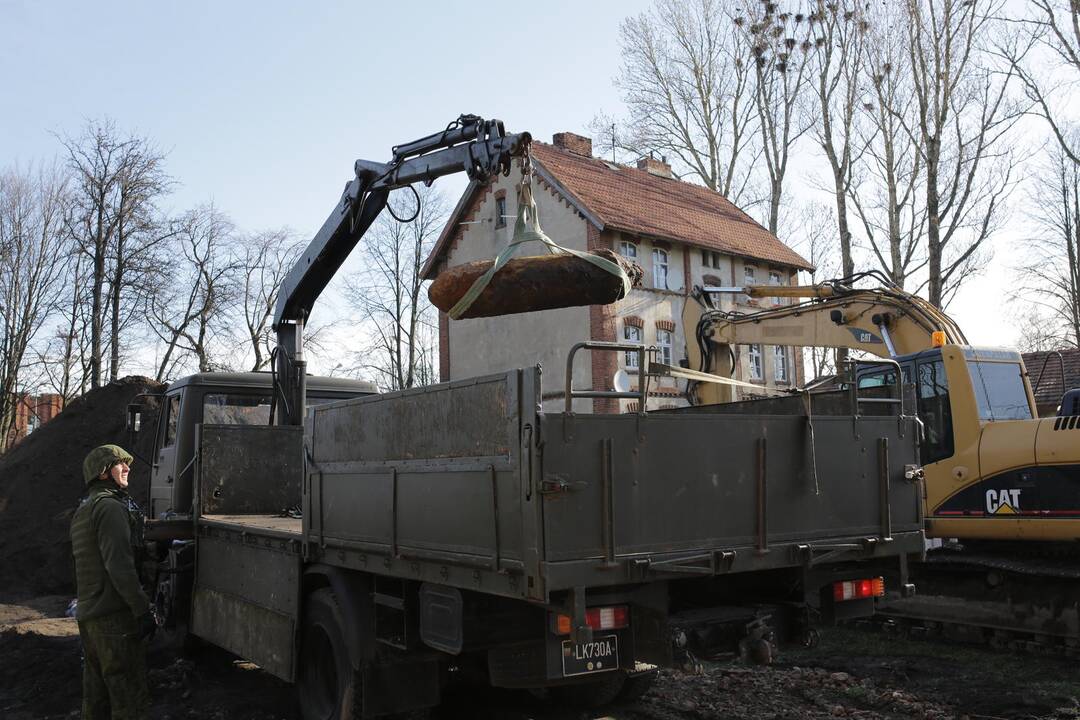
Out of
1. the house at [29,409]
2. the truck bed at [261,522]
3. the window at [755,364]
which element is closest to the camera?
the truck bed at [261,522]

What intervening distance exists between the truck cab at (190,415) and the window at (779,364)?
24937 mm

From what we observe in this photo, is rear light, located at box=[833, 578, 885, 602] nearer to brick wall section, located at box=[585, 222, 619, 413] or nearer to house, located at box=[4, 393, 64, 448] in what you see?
brick wall section, located at box=[585, 222, 619, 413]

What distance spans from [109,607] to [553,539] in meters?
3.26

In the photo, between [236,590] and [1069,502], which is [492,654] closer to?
[236,590]

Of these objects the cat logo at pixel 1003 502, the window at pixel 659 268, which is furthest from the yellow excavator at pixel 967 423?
the window at pixel 659 268

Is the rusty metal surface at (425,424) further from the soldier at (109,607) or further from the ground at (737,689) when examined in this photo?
the ground at (737,689)

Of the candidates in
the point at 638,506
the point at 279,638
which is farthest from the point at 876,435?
the point at 279,638

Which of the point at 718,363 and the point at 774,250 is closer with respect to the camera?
the point at 718,363

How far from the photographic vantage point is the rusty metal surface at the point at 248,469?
7.99m

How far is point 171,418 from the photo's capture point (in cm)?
924

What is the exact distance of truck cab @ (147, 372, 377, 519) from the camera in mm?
8891

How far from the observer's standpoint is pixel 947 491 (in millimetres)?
9344

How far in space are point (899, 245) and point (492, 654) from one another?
21500 millimetres

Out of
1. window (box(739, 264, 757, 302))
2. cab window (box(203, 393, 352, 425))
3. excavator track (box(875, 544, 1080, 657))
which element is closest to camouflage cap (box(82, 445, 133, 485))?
cab window (box(203, 393, 352, 425))
